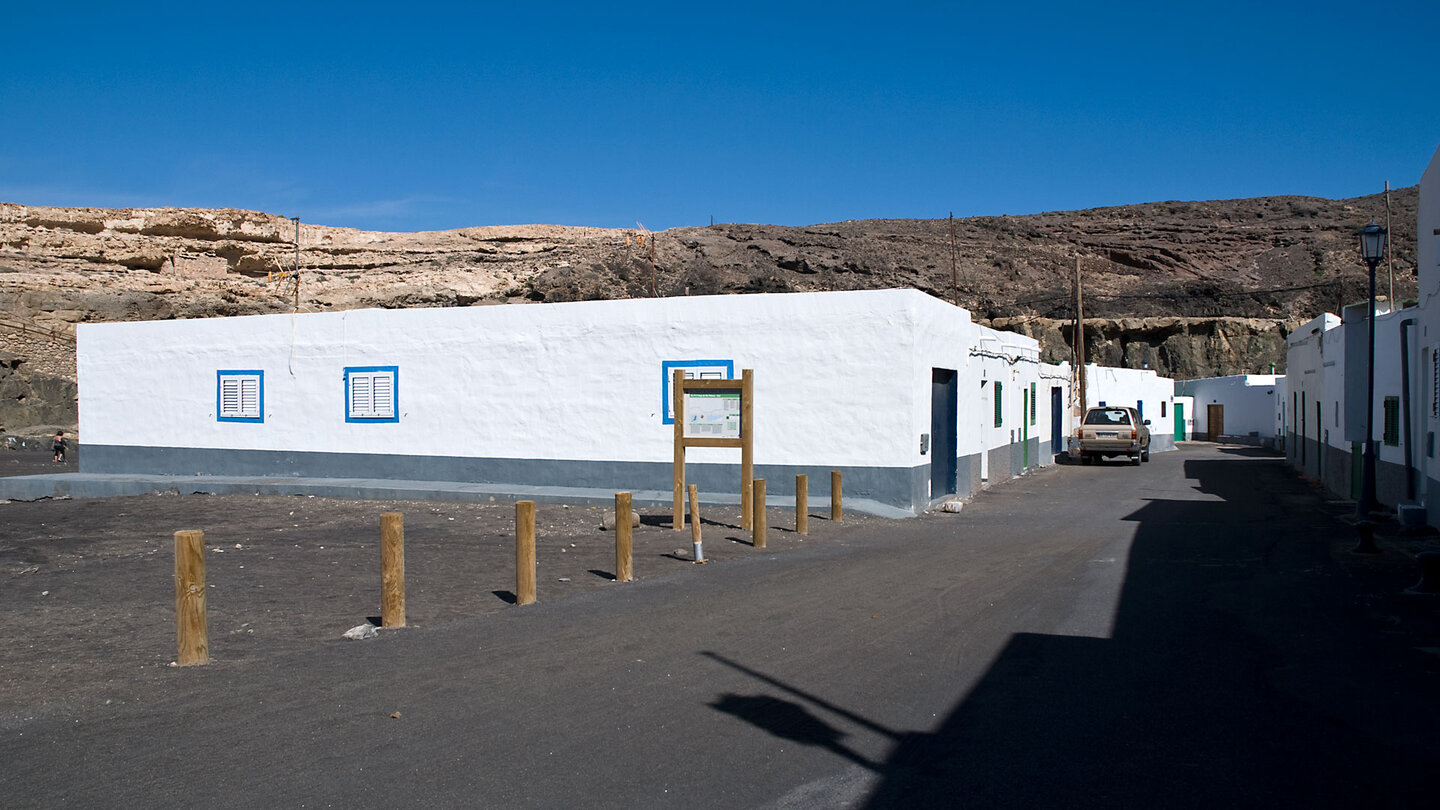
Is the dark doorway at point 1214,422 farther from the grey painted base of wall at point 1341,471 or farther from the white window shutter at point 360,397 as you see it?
the white window shutter at point 360,397

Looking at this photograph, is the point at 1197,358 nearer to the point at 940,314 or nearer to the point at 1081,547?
the point at 940,314

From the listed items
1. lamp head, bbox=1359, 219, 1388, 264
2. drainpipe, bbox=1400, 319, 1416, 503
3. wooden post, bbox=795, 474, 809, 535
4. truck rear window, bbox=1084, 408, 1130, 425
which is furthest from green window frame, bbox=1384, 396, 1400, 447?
truck rear window, bbox=1084, 408, 1130, 425

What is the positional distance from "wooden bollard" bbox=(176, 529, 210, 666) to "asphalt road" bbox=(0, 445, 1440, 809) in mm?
230

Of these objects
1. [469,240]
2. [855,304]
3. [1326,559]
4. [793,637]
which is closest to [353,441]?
[855,304]

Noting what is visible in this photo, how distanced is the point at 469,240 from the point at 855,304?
76365 mm

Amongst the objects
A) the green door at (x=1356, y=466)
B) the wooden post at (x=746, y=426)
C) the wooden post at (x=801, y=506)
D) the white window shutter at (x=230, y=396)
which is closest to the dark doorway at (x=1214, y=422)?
the green door at (x=1356, y=466)

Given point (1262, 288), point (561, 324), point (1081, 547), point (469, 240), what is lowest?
point (1081, 547)

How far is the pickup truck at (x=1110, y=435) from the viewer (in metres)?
34.1

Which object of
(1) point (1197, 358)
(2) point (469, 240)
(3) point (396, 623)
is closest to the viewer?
(3) point (396, 623)

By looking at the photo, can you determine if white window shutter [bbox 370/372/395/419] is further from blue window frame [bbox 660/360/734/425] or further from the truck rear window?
the truck rear window

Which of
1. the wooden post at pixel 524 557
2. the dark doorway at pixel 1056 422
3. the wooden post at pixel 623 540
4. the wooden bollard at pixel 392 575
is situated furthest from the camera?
the dark doorway at pixel 1056 422

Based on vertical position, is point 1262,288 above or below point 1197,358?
above

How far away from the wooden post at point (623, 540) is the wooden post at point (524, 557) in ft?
4.09

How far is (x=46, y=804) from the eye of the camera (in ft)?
16.4
